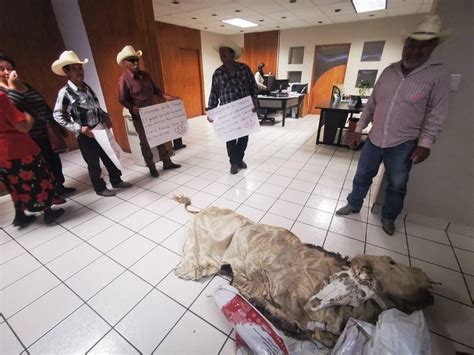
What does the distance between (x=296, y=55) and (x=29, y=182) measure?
7.77 metres

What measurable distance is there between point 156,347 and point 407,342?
115 centimetres

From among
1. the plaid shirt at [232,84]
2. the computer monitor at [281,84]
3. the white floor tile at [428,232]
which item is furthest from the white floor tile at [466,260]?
the computer monitor at [281,84]

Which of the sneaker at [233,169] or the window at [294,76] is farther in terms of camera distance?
the window at [294,76]

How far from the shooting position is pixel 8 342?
119 cm

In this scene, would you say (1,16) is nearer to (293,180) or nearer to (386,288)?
(293,180)

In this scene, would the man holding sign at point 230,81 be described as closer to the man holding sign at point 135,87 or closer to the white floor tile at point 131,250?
the man holding sign at point 135,87

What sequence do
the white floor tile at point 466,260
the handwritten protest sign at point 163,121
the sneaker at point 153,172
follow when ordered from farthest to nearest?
1. the sneaker at point 153,172
2. the handwritten protest sign at point 163,121
3. the white floor tile at point 466,260

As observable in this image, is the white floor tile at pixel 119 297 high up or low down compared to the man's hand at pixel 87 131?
down

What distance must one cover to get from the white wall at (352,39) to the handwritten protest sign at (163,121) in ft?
19.5

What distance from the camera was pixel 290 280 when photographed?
1.23m

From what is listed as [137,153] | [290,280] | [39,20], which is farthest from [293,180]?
[39,20]

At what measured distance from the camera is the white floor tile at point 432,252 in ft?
5.35

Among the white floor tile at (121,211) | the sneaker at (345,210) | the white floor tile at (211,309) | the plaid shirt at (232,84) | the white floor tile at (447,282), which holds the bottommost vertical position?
the white floor tile at (121,211)

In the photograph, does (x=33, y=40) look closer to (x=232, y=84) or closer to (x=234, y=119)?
(x=232, y=84)
